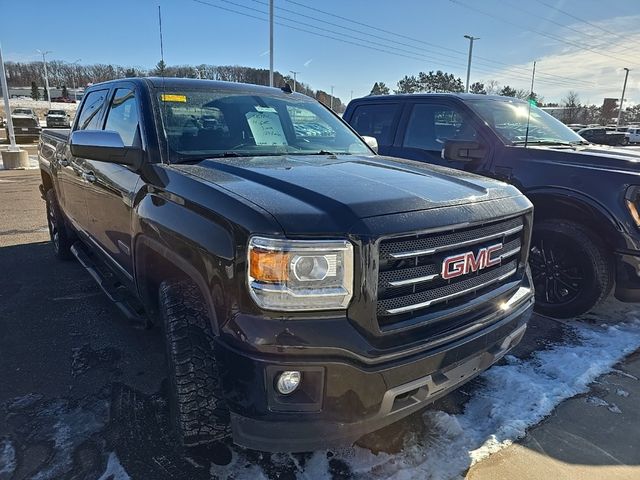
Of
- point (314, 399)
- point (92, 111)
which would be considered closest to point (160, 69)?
point (92, 111)

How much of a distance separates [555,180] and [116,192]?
3535 mm

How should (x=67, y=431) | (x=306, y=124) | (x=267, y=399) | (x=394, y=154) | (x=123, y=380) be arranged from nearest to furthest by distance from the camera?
1. (x=267, y=399)
2. (x=67, y=431)
3. (x=123, y=380)
4. (x=306, y=124)
5. (x=394, y=154)

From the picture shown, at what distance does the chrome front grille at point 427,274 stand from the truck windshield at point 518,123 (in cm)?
272

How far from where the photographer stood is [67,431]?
2580 millimetres

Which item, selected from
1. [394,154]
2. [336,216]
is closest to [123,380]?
[336,216]

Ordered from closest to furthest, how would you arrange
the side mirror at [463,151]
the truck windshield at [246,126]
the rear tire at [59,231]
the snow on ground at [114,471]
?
the snow on ground at [114,471] → the truck windshield at [246,126] → the side mirror at [463,151] → the rear tire at [59,231]

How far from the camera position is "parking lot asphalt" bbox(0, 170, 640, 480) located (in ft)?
7.67

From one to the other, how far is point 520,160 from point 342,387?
3.41 meters

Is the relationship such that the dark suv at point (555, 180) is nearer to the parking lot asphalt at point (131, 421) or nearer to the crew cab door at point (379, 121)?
the crew cab door at point (379, 121)

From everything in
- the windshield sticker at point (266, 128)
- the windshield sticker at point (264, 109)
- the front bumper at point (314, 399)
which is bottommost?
the front bumper at point (314, 399)

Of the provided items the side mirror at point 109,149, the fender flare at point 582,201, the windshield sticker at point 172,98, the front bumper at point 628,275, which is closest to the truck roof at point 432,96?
the fender flare at point 582,201

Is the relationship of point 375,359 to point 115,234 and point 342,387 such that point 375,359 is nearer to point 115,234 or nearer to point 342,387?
point 342,387

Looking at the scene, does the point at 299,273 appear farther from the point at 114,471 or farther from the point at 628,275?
the point at 628,275

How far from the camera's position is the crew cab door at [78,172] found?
4.07 m
